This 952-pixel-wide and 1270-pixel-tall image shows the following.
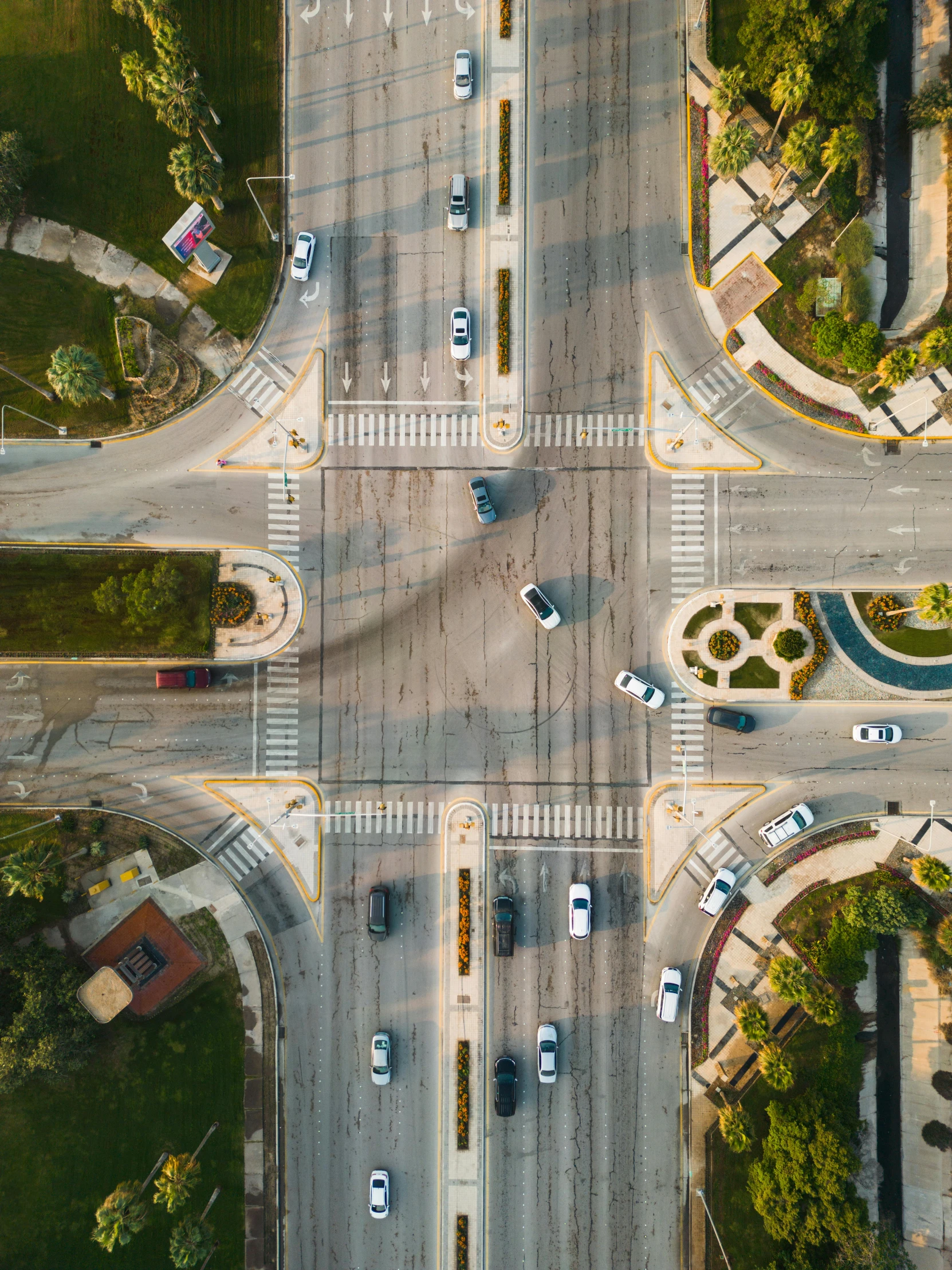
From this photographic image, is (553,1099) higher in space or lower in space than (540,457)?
lower

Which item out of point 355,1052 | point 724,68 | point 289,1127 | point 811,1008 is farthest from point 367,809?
point 724,68

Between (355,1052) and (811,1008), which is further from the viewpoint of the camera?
(355,1052)

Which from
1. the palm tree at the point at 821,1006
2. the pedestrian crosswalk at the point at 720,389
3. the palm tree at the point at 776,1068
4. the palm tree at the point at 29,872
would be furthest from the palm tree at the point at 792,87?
the palm tree at the point at 29,872

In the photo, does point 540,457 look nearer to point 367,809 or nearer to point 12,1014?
point 367,809

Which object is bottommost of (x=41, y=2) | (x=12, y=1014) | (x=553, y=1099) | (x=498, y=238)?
(x=553, y=1099)

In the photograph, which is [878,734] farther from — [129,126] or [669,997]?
[129,126]

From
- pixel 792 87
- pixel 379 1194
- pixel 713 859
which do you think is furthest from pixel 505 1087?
pixel 792 87

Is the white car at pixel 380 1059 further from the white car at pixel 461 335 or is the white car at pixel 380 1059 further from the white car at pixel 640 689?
the white car at pixel 461 335
